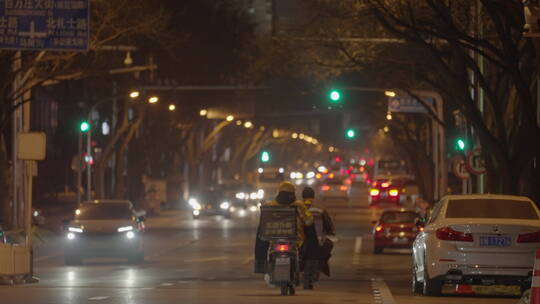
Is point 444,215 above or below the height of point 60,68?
below

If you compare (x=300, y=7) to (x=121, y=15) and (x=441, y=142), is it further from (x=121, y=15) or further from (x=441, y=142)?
(x=441, y=142)

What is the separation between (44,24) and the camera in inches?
1247

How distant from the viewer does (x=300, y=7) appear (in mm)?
36938

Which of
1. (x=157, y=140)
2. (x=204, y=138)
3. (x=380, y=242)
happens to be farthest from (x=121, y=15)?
(x=204, y=138)

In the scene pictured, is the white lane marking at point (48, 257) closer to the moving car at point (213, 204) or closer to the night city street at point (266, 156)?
the night city street at point (266, 156)

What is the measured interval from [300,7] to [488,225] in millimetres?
18127

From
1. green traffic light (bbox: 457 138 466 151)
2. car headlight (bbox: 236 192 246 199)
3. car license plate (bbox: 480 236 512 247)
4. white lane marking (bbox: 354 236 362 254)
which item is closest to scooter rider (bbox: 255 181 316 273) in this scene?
car license plate (bbox: 480 236 512 247)

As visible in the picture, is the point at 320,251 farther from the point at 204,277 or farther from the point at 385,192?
the point at 385,192

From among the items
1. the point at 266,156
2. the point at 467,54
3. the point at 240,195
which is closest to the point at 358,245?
the point at 467,54

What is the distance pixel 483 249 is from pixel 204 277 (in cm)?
842

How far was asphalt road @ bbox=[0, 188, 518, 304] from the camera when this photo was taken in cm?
2041

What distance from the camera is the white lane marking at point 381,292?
20.3 metres

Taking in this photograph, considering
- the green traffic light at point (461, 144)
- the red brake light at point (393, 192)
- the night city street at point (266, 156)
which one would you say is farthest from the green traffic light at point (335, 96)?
the red brake light at point (393, 192)

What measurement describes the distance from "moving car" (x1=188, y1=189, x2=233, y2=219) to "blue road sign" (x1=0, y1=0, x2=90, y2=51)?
3303 cm
